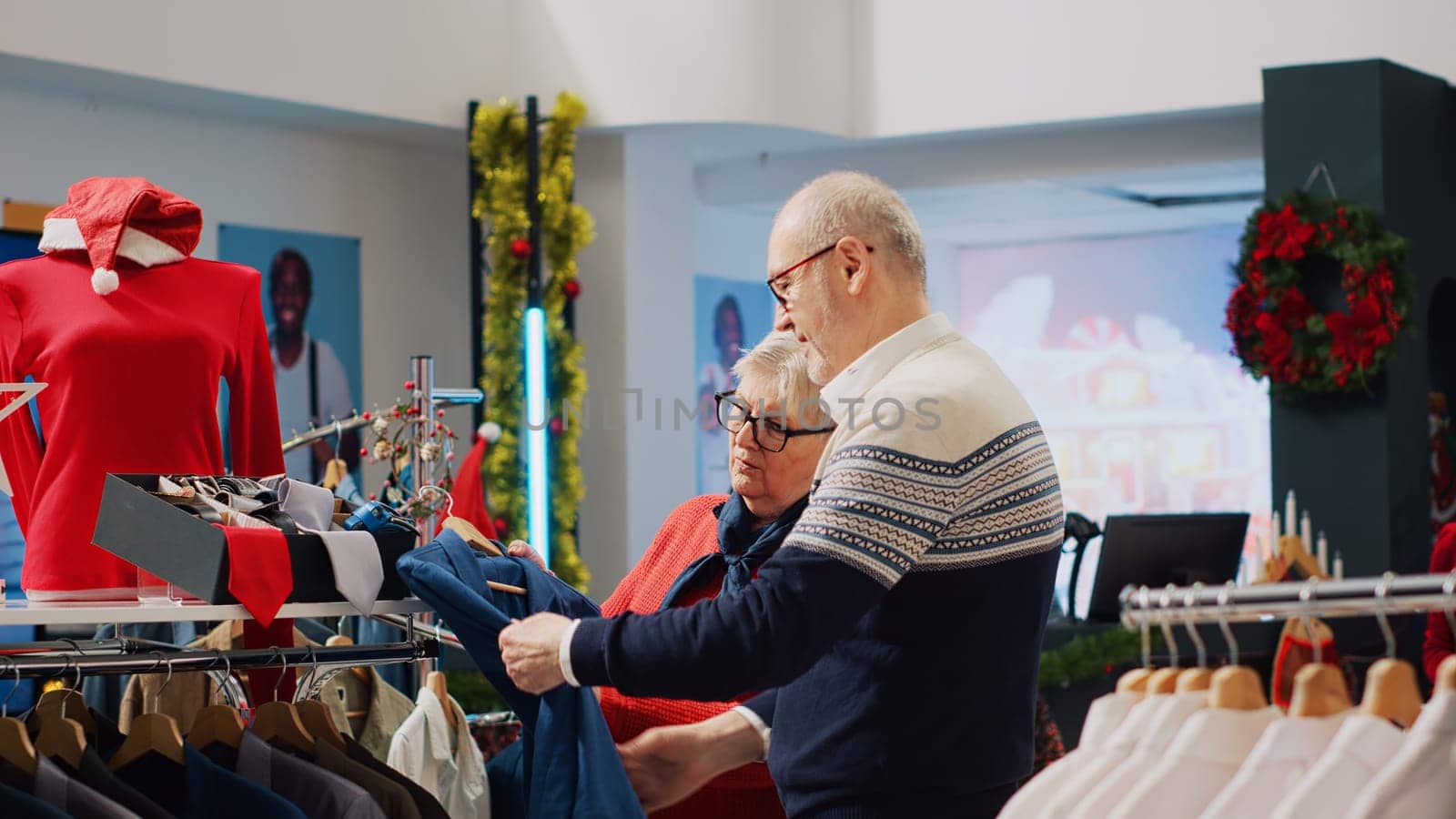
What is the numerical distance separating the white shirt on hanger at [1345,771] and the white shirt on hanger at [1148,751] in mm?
168

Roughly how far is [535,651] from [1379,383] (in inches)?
213

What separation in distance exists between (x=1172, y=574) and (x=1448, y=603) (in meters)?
4.01

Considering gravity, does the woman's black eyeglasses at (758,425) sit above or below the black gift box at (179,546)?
above

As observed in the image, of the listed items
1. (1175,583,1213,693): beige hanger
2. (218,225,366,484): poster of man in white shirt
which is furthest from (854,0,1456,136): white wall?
(1175,583,1213,693): beige hanger

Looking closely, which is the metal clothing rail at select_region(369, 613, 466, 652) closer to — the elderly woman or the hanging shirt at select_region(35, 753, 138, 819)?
the elderly woman

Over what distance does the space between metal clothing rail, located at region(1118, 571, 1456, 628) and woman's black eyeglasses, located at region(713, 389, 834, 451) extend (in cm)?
115

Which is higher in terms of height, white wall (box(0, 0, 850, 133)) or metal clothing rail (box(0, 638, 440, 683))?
white wall (box(0, 0, 850, 133))

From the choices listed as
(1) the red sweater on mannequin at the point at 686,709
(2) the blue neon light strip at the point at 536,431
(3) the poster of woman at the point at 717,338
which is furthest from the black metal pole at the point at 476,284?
(1) the red sweater on mannequin at the point at 686,709

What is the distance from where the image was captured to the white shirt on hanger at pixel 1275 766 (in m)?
1.69

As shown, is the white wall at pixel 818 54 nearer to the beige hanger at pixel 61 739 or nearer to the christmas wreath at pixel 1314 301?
the christmas wreath at pixel 1314 301

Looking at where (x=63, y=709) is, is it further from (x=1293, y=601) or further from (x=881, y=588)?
(x=1293, y=601)

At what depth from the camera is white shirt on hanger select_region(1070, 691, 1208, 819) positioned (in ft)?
5.86

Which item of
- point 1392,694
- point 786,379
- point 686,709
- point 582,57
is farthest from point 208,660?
point 582,57

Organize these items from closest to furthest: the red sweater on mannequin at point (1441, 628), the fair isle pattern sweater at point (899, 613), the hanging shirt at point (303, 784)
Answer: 1. the fair isle pattern sweater at point (899, 613)
2. the hanging shirt at point (303, 784)
3. the red sweater on mannequin at point (1441, 628)
